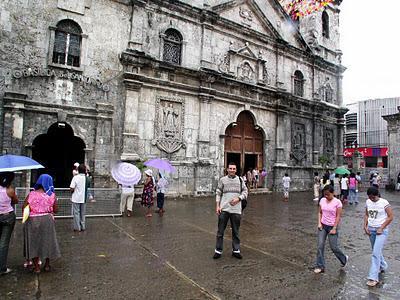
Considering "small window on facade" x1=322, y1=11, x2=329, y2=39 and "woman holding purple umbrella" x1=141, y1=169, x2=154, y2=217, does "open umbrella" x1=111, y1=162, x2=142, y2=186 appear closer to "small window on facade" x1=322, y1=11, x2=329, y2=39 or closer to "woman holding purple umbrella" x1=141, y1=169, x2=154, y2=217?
"woman holding purple umbrella" x1=141, y1=169, x2=154, y2=217

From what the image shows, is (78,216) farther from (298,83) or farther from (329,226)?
(298,83)

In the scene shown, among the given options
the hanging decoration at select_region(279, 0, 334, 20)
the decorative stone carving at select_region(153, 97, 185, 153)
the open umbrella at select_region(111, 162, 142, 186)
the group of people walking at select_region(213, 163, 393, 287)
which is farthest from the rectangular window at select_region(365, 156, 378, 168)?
the group of people walking at select_region(213, 163, 393, 287)

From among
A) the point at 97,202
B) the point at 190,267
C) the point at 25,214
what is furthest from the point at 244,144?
the point at 25,214

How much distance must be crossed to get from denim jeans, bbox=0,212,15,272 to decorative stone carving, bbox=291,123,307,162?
17827 millimetres

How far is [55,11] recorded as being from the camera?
1236 cm

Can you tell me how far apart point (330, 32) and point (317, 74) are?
4.20 m

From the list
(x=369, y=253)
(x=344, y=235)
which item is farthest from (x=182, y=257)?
(x=344, y=235)

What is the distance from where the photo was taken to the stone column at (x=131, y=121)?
1329 centimetres

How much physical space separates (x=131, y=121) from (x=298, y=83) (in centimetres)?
1358

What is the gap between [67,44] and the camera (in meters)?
12.6

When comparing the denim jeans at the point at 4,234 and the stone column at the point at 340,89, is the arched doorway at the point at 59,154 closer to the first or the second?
the denim jeans at the point at 4,234

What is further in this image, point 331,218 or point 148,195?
point 148,195

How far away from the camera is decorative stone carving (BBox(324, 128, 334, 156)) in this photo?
22328 mm

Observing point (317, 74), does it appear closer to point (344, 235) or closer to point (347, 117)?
point (344, 235)
